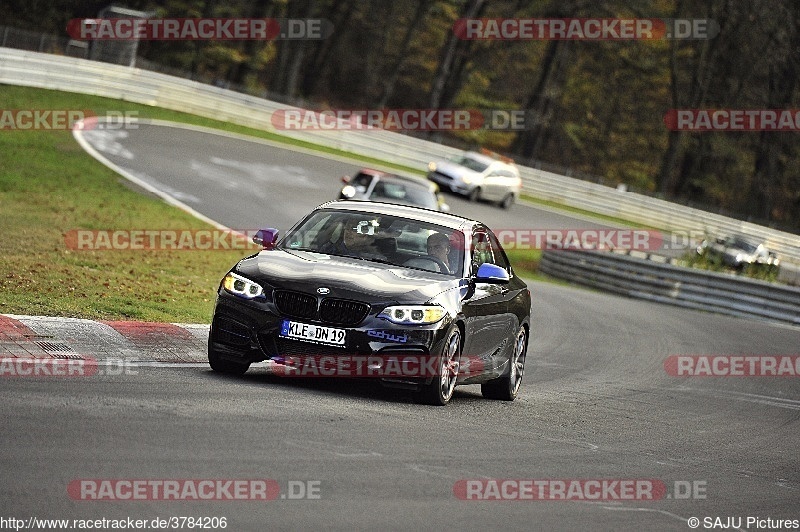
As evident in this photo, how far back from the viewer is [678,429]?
12055 mm

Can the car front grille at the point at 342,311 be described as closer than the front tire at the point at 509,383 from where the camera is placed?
Yes

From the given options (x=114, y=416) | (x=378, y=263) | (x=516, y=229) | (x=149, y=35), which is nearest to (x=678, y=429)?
(x=378, y=263)

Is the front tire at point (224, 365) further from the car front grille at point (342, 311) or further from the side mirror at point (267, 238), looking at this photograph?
the side mirror at point (267, 238)

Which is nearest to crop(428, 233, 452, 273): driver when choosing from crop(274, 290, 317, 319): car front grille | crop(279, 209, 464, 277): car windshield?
crop(279, 209, 464, 277): car windshield

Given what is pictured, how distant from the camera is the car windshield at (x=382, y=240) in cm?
1116

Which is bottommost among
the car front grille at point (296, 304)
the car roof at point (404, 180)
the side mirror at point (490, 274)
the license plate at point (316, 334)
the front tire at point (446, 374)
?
the car roof at point (404, 180)

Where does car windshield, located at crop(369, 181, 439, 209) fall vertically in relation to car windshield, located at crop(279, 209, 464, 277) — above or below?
below

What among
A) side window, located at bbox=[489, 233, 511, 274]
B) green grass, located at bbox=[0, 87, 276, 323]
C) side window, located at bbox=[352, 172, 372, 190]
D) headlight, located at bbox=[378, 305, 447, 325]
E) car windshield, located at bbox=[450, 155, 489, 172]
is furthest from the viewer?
car windshield, located at bbox=[450, 155, 489, 172]

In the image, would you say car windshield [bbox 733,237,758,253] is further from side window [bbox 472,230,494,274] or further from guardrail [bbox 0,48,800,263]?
side window [bbox 472,230,494,274]

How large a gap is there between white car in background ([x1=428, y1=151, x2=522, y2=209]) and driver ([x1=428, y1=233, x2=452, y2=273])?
101 ft

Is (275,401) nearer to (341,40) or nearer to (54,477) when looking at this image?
(54,477)

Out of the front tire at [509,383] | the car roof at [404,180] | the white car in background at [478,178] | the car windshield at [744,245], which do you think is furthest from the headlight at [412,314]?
the car windshield at [744,245]

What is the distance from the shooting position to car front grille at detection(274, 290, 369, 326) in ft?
33.1

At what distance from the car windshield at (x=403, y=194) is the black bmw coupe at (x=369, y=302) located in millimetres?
14078
